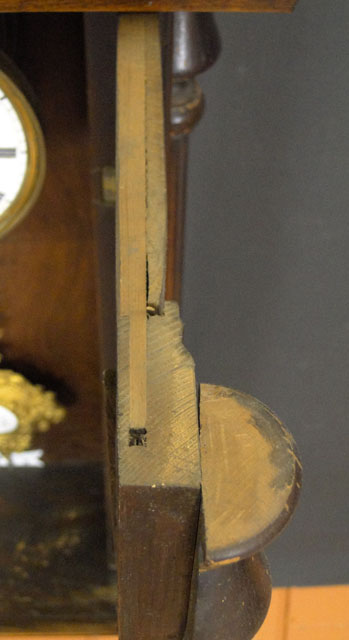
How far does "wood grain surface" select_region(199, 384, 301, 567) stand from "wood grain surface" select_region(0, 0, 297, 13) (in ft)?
1.25

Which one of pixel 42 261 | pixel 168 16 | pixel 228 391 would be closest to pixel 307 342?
pixel 42 261

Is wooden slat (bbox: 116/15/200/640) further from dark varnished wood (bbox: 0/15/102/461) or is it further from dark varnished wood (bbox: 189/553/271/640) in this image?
dark varnished wood (bbox: 0/15/102/461)

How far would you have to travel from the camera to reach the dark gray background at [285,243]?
4.15ft

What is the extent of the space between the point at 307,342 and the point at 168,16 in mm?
957

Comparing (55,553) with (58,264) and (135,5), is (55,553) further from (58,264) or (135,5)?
(135,5)

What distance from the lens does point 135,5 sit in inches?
26.6

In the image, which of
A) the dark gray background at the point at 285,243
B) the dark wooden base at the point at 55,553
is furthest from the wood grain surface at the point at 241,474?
the dark gray background at the point at 285,243

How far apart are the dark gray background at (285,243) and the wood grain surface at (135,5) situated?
22.5 inches

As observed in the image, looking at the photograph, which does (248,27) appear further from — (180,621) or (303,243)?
(180,621)

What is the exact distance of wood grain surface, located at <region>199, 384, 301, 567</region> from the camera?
0.44 meters

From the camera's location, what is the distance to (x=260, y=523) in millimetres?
454

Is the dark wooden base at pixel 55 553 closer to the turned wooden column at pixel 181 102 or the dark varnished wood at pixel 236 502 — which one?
the turned wooden column at pixel 181 102

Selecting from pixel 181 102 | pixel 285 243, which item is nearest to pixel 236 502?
pixel 181 102

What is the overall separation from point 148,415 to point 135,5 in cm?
41
